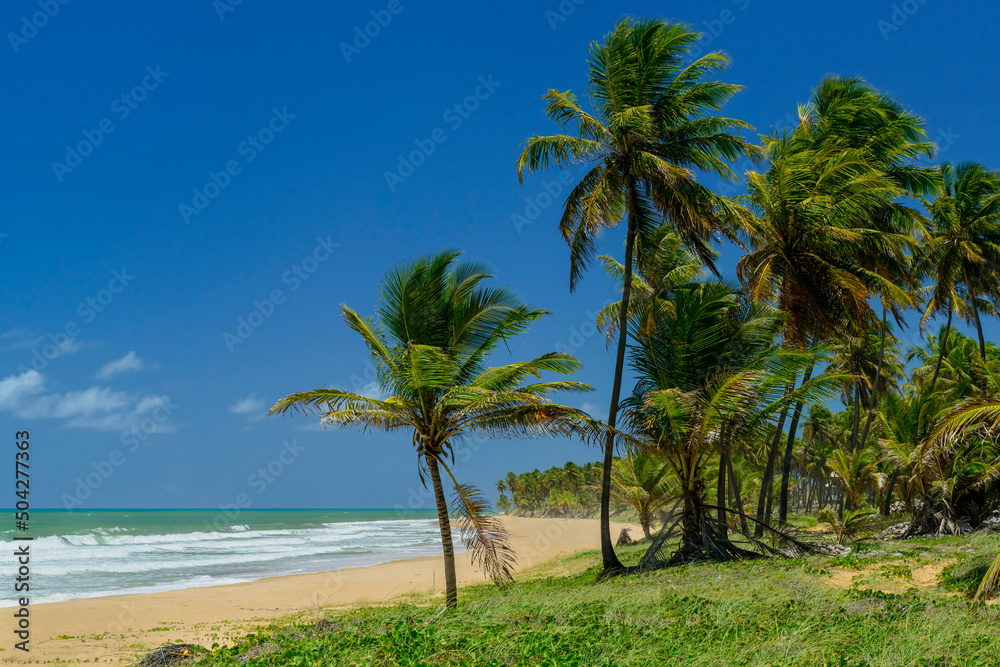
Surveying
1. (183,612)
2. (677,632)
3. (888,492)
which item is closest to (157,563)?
(183,612)

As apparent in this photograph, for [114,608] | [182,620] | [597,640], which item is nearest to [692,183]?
[597,640]

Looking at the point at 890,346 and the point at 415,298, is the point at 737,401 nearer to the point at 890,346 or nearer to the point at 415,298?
the point at 415,298

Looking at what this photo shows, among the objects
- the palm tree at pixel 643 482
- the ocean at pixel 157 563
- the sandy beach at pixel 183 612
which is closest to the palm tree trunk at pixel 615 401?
the sandy beach at pixel 183 612

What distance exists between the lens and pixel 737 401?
1215cm

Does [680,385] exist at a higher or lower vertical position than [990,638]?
higher

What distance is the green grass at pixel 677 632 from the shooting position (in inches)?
213

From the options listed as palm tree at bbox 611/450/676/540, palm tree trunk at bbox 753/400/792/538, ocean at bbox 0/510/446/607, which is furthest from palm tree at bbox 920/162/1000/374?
ocean at bbox 0/510/446/607

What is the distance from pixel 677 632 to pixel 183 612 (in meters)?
12.1

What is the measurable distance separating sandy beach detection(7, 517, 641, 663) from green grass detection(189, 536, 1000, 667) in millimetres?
4761

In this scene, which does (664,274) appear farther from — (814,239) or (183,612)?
(183,612)

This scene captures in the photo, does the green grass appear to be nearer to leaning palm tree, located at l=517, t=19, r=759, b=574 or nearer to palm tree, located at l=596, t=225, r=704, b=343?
leaning palm tree, located at l=517, t=19, r=759, b=574

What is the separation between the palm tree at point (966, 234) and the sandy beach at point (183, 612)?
57.4ft

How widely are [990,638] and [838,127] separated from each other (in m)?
17.3

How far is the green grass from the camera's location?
5422 millimetres
